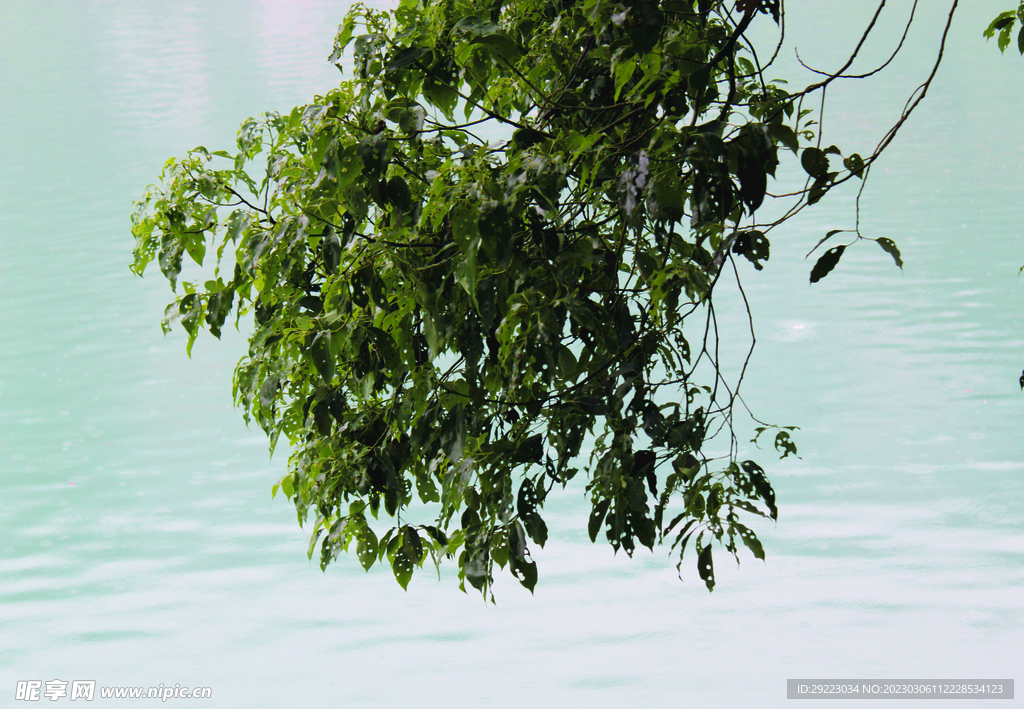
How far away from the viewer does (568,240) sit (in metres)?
1.52

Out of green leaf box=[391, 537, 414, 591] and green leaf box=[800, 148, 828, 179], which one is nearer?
green leaf box=[800, 148, 828, 179]

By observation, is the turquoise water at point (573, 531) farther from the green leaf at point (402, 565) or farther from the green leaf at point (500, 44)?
the green leaf at point (500, 44)

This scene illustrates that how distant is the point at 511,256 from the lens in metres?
1.31

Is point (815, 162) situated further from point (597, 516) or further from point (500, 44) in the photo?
point (597, 516)

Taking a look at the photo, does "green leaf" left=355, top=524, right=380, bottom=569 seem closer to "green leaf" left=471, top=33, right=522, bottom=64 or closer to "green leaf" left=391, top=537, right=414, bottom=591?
"green leaf" left=391, top=537, right=414, bottom=591

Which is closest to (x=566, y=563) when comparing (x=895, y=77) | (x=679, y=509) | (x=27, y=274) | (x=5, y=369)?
(x=679, y=509)

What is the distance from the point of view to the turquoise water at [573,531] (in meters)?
3.39

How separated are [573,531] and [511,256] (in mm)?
2992

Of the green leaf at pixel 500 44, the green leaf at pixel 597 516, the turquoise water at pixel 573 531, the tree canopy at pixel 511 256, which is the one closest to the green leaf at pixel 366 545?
the tree canopy at pixel 511 256

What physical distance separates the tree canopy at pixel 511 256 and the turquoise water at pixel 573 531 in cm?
181

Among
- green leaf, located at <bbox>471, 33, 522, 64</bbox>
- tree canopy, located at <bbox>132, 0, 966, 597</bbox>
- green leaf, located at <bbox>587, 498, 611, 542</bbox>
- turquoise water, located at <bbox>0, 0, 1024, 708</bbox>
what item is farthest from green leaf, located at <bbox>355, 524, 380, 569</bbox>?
turquoise water, located at <bbox>0, 0, 1024, 708</bbox>

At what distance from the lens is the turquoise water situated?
133 inches

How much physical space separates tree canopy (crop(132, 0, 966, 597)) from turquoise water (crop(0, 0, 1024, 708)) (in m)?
1.81

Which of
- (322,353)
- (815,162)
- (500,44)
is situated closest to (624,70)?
(500,44)
